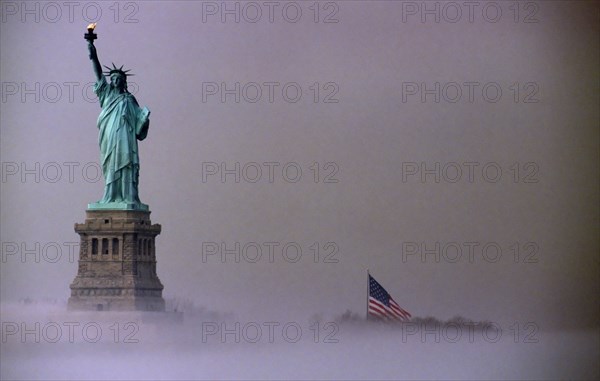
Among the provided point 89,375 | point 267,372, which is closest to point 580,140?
point 267,372

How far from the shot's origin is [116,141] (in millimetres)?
26188

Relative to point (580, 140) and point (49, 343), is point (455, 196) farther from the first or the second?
point (49, 343)

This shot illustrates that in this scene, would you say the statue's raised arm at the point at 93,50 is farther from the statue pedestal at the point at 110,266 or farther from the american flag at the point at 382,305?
the american flag at the point at 382,305

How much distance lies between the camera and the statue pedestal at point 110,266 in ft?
85.9

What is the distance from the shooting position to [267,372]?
85.7ft

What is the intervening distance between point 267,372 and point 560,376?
4.06m

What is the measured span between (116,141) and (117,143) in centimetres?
4

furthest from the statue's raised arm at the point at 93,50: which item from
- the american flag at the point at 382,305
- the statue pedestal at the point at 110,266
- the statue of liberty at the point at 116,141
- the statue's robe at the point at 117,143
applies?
the american flag at the point at 382,305

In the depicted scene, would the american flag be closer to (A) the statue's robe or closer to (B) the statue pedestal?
(B) the statue pedestal

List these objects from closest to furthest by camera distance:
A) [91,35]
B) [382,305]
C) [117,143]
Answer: [91,35] < [117,143] < [382,305]

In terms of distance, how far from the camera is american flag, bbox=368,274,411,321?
26.2m

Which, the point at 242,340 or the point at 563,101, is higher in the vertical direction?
the point at 563,101

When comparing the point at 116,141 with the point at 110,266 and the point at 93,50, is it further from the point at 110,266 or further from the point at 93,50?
the point at 110,266

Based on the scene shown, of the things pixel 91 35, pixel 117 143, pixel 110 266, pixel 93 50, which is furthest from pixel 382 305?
pixel 91 35
